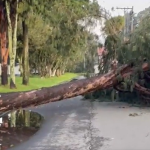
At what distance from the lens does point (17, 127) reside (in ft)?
40.7

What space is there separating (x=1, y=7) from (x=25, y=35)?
3.64 m

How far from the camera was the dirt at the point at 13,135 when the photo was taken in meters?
10.1

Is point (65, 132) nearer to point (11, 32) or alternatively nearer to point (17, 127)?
point (17, 127)

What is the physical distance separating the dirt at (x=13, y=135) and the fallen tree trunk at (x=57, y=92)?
856mm

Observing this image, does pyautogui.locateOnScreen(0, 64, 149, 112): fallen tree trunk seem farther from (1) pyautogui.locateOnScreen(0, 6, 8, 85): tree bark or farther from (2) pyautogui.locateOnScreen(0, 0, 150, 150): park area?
(1) pyautogui.locateOnScreen(0, 6, 8, 85): tree bark

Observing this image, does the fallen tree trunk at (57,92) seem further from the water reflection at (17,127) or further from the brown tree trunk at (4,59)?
the brown tree trunk at (4,59)

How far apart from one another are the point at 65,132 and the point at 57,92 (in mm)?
2578

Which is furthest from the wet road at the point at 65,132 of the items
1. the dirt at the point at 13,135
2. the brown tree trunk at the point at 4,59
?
the brown tree trunk at the point at 4,59

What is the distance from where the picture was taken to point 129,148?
919cm

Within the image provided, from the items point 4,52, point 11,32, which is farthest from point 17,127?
point 4,52

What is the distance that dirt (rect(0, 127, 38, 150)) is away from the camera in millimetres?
10055

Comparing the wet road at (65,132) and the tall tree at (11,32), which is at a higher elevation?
the tall tree at (11,32)

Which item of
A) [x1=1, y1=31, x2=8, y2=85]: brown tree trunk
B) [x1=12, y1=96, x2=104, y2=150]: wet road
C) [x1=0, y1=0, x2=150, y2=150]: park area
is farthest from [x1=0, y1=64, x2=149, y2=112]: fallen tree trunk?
[x1=1, y1=31, x2=8, y2=85]: brown tree trunk

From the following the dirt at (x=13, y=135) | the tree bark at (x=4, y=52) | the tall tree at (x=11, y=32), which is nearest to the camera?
the dirt at (x=13, y=135)
